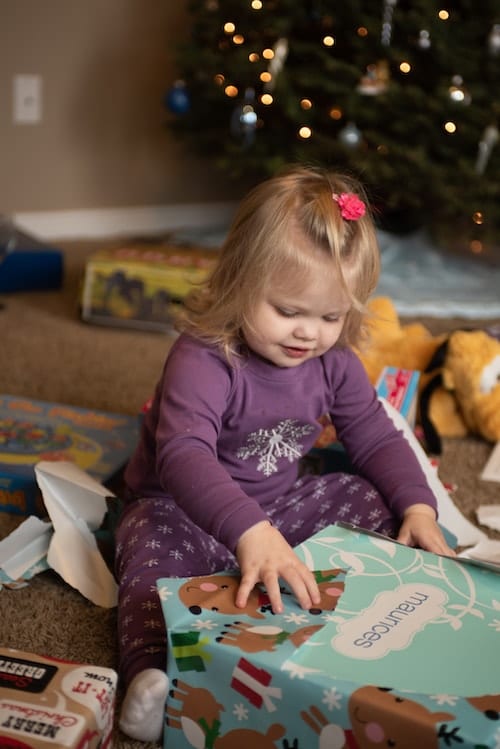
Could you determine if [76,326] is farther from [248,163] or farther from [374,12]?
[374,12]

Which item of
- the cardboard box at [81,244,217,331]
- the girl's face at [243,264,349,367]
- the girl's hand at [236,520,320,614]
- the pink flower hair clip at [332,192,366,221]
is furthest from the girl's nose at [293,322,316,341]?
the cardboard box at [81,244,217,331]

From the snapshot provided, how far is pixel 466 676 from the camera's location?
76 cm

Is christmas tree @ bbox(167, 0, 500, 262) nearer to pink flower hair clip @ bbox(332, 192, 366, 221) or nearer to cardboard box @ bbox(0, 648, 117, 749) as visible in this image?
pink flower hair clip @ bbox(332, 192, 366, 221)

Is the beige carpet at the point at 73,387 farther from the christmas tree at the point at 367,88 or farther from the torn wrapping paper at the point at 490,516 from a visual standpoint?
the christmas tree at the point at 367,88

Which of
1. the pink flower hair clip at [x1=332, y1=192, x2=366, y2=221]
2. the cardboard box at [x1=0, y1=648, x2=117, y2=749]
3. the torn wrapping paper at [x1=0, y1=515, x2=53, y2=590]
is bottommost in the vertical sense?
the torn wrapping paper at [x1=0, y1=515, x2=53, y2=590]

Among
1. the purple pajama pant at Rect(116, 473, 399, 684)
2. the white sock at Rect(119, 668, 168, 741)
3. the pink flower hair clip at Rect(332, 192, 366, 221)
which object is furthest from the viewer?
the pink flower hair clip at Rect(332, 192, 366, 221)

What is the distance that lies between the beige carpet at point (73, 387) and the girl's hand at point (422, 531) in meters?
0.30

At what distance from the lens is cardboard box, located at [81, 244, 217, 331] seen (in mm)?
2002

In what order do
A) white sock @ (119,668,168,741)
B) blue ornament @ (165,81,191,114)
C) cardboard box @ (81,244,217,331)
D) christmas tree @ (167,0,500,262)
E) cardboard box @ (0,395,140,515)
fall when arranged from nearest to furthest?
white sock @ (119,668,168,741)
cardboard box @ (0,395,140,515)
cardboard box @ (81,244,217,331)
christmas tree @ (167,0,500,262)
blue ornament @ (165,81,191,114)

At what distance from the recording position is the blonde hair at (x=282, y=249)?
40.3 inches

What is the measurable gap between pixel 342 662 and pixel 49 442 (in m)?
0.72

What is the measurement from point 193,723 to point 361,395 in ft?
1.65

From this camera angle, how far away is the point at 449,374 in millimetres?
1561

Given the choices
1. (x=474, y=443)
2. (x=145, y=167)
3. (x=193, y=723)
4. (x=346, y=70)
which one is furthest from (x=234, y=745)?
(x=145, y=167)
